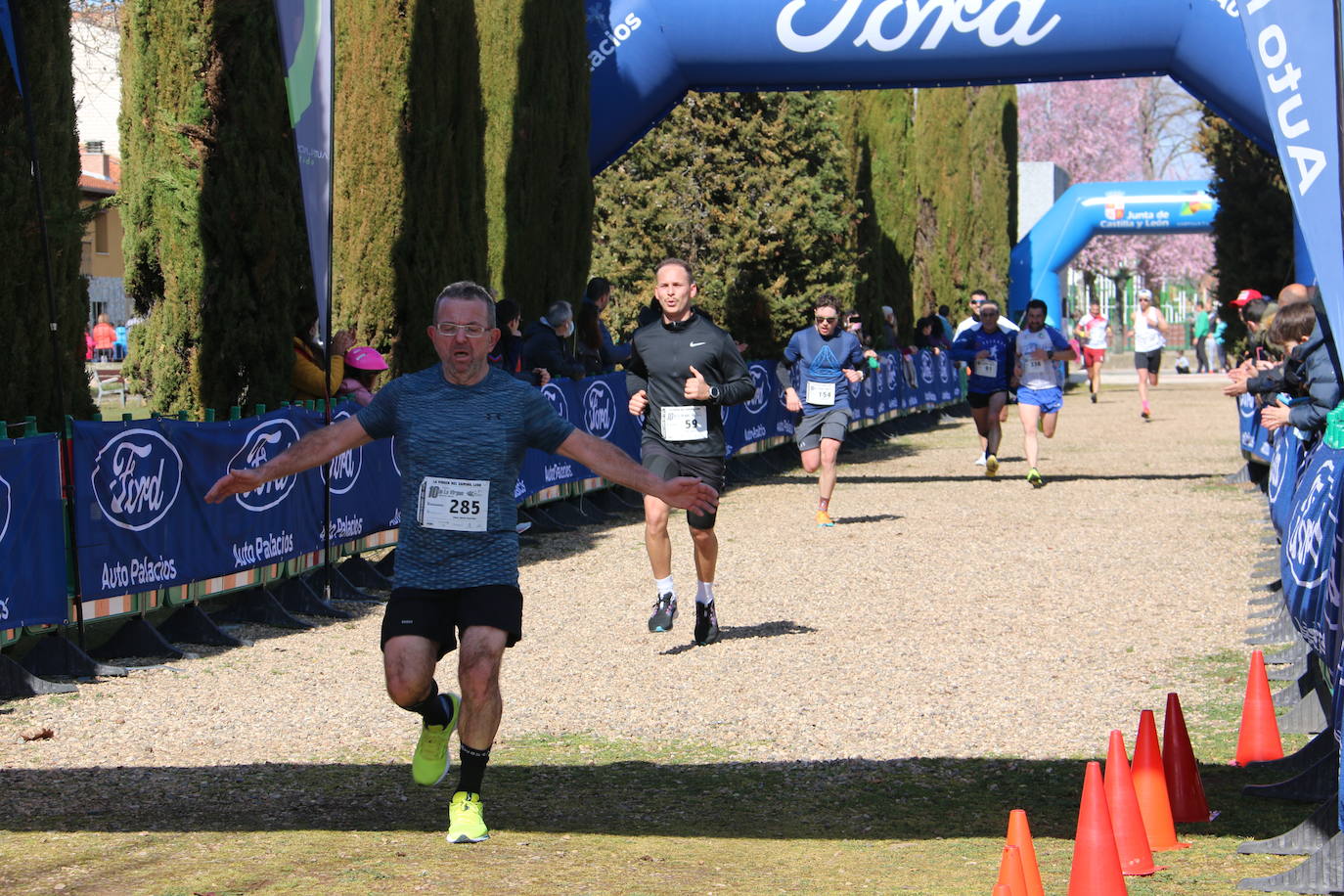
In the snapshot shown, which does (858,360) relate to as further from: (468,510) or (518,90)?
(468,510)

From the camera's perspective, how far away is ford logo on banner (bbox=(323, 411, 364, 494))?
39.4 ft

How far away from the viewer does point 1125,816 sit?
569cm

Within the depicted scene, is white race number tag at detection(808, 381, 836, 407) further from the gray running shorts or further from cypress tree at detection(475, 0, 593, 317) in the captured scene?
cypress tree at detection(475, 0, 593, 317)

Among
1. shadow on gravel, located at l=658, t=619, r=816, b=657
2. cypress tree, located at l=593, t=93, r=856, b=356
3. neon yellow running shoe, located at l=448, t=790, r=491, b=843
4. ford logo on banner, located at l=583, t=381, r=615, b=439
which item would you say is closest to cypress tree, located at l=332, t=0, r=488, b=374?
ford logo on banner, located at l=583, t=381, r=615, b=439

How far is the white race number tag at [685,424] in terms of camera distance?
1009cm

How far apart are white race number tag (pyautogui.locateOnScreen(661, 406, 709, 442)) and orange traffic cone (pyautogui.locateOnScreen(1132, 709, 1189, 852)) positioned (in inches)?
171

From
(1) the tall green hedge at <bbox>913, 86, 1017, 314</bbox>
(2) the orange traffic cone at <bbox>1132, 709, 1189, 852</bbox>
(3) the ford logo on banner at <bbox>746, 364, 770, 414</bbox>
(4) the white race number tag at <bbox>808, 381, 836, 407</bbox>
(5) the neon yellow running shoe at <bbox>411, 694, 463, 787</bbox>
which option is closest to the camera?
(2) the orange traffic cone at <bbox>1132, 709, 1189, 852</bbox>

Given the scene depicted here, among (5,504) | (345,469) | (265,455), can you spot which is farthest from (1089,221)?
(5,504)

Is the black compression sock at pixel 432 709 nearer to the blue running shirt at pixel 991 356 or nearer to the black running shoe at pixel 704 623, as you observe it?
the black running shoe at pixel 704 623

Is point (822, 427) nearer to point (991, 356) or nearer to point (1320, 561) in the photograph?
point (991, 356)

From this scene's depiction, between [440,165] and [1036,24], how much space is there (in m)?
6.07

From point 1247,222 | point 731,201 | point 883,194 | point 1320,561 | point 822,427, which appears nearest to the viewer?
point 1320,561

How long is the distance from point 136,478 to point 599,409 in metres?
7.74

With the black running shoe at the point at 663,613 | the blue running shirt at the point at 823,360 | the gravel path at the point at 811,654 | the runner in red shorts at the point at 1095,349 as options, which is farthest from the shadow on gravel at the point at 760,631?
the runner in red shorts at the point at 1095,349
